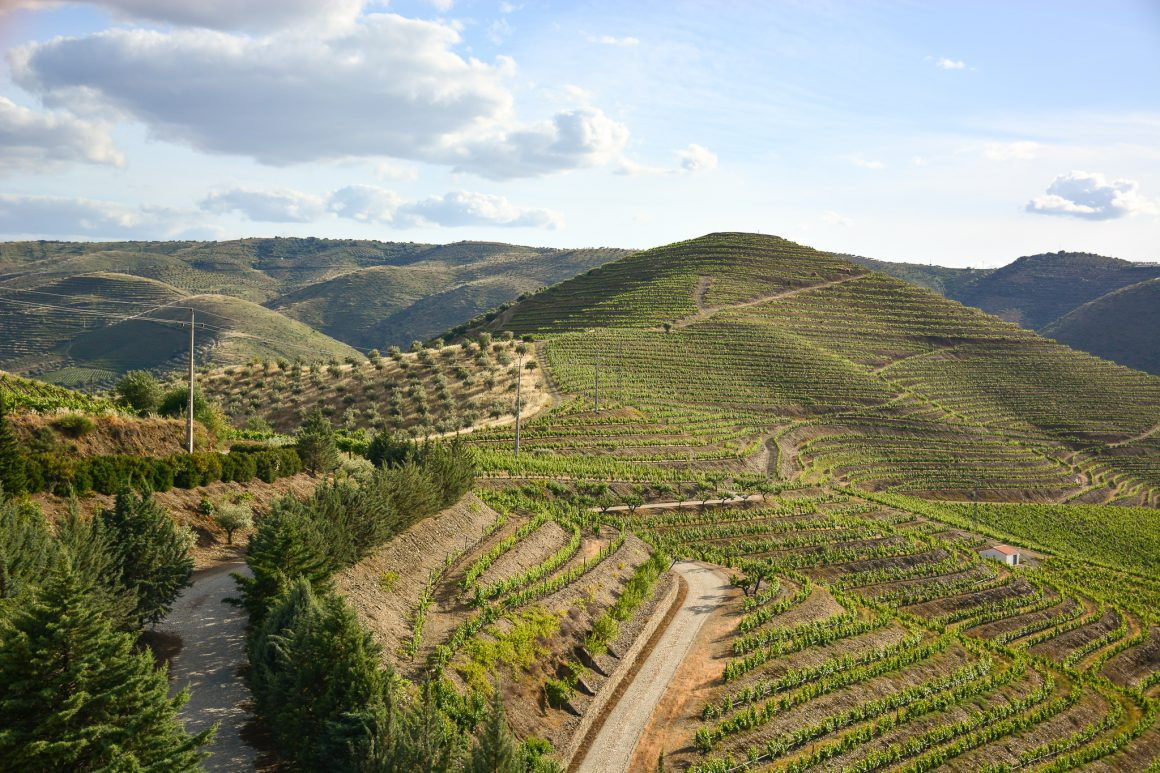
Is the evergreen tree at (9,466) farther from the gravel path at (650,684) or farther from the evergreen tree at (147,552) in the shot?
the gravel path at (650,684)

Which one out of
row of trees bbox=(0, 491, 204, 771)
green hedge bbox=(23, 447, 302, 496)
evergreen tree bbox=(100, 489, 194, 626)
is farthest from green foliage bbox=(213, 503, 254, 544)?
row of trees bbox=(0, 491, 204, 771)

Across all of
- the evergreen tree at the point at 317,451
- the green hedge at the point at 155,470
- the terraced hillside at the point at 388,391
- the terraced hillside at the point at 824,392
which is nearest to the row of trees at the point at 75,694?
the green hedge at the point at 155,470

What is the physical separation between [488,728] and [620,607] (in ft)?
47.8

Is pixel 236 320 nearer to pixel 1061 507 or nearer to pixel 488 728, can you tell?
pixel 1061 507

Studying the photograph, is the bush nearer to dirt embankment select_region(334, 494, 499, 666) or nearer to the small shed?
dirt embankment select_region(334, 494, 499, 666)

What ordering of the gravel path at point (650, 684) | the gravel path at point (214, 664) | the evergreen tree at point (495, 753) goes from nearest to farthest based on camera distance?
the evergreen tree at point (495, 753) → the gravel path at point (214, 664) → the gravel path at point (650, 684)

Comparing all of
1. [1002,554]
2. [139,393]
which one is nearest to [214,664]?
[139,393]

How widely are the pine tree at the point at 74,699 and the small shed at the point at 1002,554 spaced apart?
48.4 m

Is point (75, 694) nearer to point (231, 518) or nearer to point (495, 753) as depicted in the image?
point (495, 753)

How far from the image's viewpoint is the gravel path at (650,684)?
65.6ft

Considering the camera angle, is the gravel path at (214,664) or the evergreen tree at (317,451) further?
the evergreen tree at (317,451)

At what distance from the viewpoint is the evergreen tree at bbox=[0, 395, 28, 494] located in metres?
20.5

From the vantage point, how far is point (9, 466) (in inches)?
814

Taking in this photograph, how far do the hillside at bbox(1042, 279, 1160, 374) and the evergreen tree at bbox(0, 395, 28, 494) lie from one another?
21070 cm
